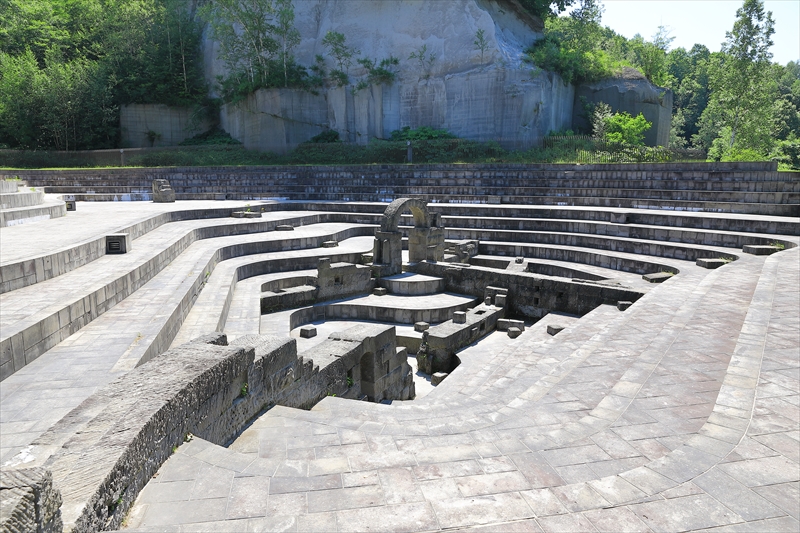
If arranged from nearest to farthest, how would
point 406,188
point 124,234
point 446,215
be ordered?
point 124,234, point 446,215, point 406,188

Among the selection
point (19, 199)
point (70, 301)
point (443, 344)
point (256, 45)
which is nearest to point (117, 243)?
point (70, 301)

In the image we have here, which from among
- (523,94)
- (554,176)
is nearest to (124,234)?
(554,176)

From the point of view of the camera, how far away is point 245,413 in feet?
17.7

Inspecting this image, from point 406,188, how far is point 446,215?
4.43m

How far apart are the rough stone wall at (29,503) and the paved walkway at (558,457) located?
23.3 inches

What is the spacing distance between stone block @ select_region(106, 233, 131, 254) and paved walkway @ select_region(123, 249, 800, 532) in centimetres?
747

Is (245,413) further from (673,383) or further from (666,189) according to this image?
(666,189)

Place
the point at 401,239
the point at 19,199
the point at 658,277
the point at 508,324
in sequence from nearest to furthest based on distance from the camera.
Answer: the point at 658,277, the point at 508,324, the point at 19,199, the point at 401,239

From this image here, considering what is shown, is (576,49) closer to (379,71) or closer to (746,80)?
(746,80)

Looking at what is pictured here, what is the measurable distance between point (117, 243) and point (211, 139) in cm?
2828

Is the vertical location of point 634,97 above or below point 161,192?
above

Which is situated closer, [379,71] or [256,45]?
[379,71]

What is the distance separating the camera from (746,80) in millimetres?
27875

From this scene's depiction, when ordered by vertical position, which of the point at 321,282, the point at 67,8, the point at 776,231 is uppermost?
the point at 67,8
